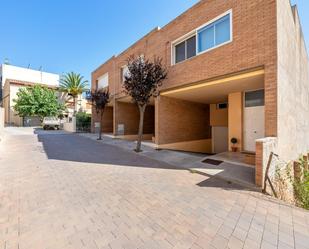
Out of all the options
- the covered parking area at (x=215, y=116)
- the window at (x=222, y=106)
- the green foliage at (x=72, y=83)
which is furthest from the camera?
the green foliage at (x=72, y=83)

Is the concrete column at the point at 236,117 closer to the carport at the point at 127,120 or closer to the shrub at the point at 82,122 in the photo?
the carport at the point at 127,120

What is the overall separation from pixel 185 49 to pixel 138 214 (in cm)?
851

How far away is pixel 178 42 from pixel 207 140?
7.99 metres

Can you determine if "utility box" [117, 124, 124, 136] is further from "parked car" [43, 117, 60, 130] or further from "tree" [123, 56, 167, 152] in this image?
"parked car" [43, 117, 60, 130]

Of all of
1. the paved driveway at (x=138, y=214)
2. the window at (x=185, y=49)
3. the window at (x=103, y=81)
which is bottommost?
the paved driveway at (x=138, y=214)

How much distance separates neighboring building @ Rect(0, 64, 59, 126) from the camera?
1264 inches

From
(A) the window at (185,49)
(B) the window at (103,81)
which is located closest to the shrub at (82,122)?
(B) the window at (103,81)

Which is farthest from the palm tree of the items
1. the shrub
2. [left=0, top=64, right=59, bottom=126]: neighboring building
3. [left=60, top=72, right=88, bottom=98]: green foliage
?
the shrub

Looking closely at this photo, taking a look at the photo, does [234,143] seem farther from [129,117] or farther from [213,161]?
[129,117]

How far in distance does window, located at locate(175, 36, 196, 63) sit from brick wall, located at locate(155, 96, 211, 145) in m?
2.55

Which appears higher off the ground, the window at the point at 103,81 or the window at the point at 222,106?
the window at the point at 103,81

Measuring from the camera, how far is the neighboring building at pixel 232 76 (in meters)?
5.85

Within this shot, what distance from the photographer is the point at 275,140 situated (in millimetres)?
5469

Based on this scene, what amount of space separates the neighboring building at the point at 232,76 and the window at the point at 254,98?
1.8 inches
